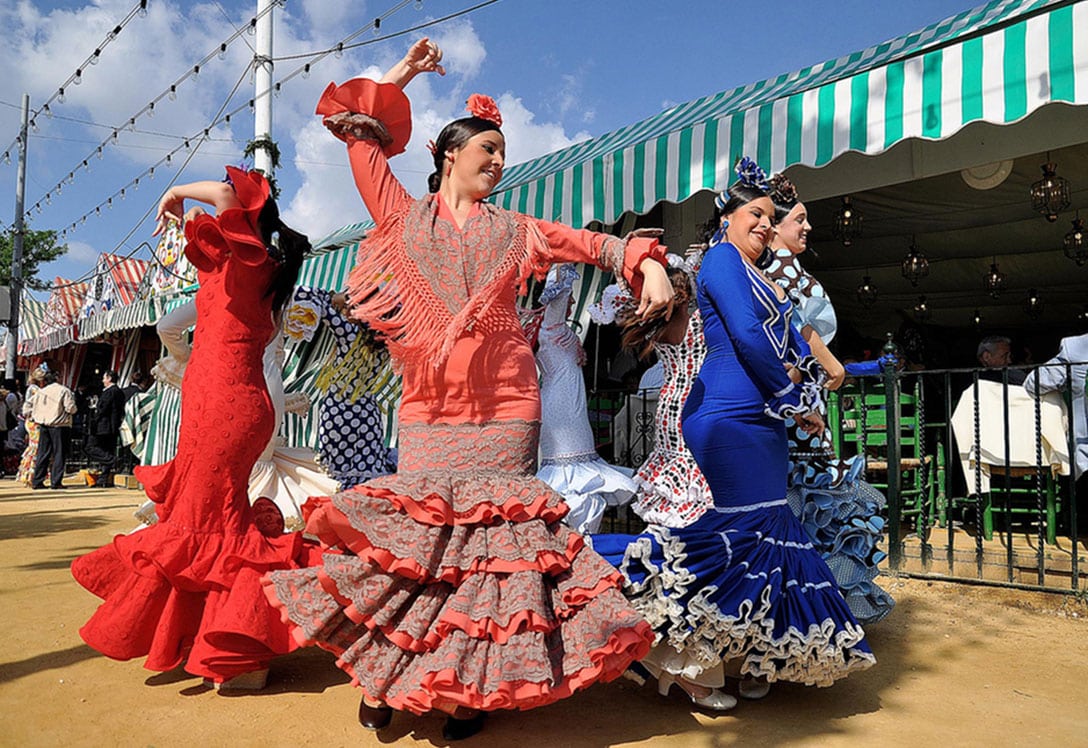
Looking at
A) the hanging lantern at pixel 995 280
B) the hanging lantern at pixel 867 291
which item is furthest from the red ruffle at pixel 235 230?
the hanging lantern at pixel 995 280

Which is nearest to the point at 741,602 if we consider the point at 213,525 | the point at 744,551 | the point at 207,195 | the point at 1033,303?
the point at 744,551

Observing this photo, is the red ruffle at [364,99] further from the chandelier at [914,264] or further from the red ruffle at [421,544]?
the chandelier at [914,264]

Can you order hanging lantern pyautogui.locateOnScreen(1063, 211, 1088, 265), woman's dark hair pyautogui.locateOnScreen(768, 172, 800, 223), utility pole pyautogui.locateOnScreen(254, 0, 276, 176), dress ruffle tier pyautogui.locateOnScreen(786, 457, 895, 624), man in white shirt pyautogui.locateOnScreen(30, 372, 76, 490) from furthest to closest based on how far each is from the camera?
man in white shirt pyautogui.locateOnScreen(30, 372, 76, 490)
utility pole pyautogui.locateOnScreen(254, 0, 276, 176)
hanging lantern pyautogui.locateOnScreen(1063, 211, 1088, 265)
woman's dark hair pyautogui.locateOnScreen(768, 172, 800, 223)
dress ruffle tier pyautogui.locateOnScreen(786, 457, 895, 624)

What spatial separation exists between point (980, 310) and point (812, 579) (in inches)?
435

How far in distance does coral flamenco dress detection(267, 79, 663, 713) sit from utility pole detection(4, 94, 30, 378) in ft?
60.3

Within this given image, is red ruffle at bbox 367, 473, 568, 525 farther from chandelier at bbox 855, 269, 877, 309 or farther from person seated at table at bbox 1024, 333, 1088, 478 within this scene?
chandelier at bbox 855, 269, 877, 309

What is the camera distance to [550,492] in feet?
7.91

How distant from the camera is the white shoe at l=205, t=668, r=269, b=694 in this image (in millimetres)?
2777

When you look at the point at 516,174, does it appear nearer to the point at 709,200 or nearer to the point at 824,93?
the point at 709,200

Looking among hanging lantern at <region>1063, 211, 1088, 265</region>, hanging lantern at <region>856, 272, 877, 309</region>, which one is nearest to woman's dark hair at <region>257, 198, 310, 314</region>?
hanging lantern at <region>1063, 211, 1088, 265</region>

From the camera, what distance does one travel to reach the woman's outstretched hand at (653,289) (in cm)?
234

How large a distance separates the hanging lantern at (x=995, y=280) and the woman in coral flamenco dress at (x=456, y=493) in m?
9.12

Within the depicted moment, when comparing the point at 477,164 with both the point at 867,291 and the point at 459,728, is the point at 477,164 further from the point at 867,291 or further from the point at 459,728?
the point at 867,291

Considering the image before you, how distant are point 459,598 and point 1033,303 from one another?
11.2 metres
